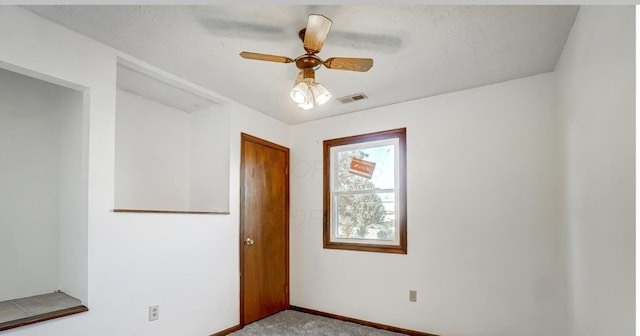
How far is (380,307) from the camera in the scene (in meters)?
3.61

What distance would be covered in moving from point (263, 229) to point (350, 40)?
2.36m

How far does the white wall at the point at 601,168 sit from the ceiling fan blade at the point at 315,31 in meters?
1.35

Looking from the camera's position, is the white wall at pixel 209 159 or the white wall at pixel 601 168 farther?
the white wall at pixel 209 159

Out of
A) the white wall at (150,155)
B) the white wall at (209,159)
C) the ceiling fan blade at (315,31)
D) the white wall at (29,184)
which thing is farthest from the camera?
the white wall at (209,159)

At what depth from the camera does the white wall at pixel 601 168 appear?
4.57 ft

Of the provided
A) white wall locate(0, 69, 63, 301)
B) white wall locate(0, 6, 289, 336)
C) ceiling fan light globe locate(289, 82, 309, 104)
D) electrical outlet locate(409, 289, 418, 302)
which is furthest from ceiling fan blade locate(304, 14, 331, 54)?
electrical outlet locate(409, 289, 418, 302)

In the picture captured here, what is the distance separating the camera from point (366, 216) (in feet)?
12.7

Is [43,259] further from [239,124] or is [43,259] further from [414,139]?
[414,139]

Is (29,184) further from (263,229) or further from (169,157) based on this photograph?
(263,229)

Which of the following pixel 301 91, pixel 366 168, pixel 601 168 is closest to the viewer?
pixel 601 168

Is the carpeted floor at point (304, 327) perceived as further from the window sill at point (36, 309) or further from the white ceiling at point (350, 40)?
the white ceiling at point (350, 40)

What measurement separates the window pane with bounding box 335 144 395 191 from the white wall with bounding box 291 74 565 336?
235 mm

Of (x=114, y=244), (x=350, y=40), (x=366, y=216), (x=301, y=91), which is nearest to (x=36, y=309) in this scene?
(x=114, y=244)

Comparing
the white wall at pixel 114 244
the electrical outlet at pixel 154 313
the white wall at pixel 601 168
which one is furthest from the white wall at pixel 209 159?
A: the white wall at pixel 601 168
